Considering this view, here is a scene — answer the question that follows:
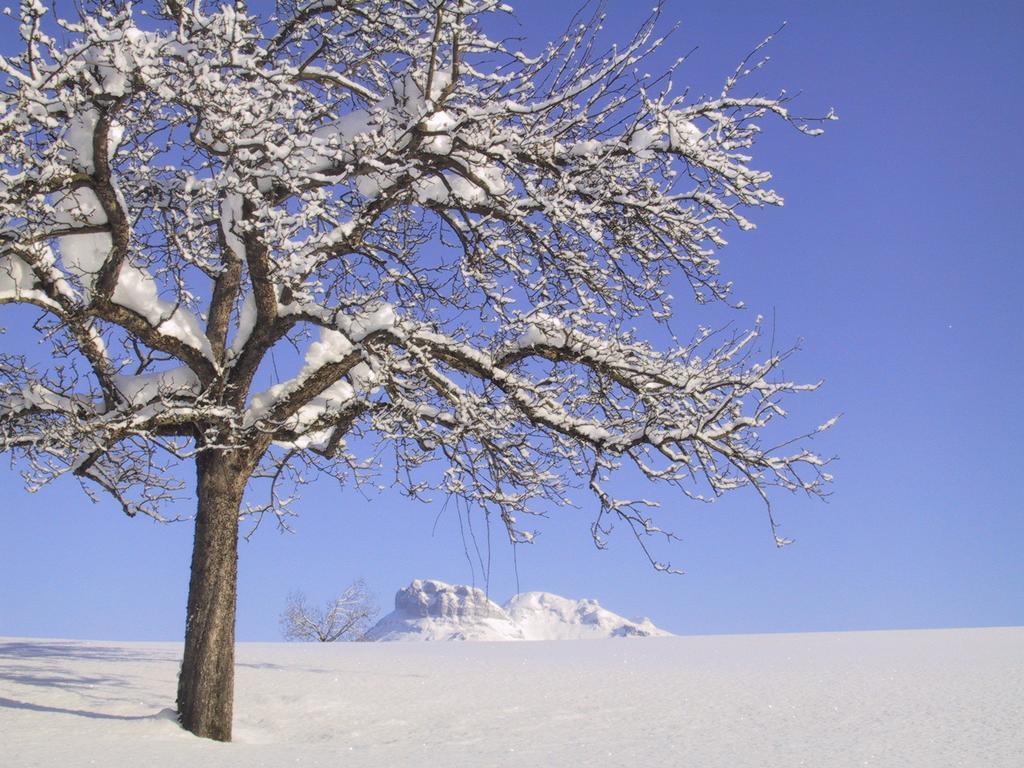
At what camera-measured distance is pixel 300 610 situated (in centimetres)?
2797

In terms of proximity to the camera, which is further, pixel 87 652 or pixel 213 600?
pixel 87 652

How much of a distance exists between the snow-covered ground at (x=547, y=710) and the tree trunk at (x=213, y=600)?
0.26 meters

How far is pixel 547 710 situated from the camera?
7316 mm

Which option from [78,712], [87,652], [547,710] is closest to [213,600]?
[78,712]

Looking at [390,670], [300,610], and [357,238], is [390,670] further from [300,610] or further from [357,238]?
[300,610]

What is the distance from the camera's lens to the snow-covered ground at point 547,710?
525cm

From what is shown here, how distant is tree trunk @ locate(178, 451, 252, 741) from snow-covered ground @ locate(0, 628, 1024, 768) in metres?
0.26

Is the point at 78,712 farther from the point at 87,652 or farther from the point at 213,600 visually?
the point at 87,652

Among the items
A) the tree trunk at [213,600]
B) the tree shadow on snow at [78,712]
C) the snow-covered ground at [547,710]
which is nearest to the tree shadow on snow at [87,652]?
the snow-covered ground at [547,710]

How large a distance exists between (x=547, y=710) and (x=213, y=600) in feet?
9.97

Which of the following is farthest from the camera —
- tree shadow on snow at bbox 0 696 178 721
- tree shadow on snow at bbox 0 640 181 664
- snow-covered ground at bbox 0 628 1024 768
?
tree shadow on snow at bbox 0 640 181 664

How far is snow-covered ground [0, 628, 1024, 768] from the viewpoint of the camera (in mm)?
5250

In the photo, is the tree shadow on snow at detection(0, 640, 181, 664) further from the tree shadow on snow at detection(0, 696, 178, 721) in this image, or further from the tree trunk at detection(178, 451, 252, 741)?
the tree trunk at detection(178, 451, 252, 741)

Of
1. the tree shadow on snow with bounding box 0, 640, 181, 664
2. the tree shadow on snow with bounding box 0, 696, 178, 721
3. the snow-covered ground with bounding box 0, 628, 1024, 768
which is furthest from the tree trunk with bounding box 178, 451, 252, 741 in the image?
the tree shadow on snow with bounding box 0, 640, 181, 664
